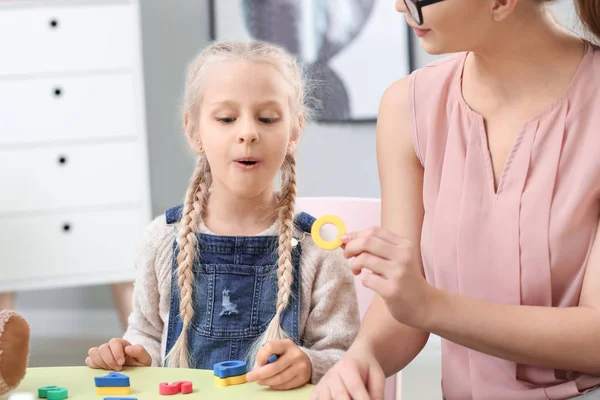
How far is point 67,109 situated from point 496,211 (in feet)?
7.22

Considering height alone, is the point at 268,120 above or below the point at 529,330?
above

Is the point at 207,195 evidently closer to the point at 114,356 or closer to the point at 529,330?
the point at 114,356

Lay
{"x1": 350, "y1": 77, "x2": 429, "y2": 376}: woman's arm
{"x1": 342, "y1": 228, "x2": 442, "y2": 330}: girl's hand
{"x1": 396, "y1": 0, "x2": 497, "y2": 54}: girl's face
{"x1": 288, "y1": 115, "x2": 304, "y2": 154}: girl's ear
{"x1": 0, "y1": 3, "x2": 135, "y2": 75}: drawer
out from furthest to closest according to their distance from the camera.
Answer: {"x1": 0, "y1": 3, "x2": 135, "y2": 75}: drawer → {"x1": 288, "y1": 115, "x2": 304, "y2": 154}: girl's ear → {"x1": 350, "y1": 77, "x2": 429, "y2": 376}: woman's arm → {"x1": 396, "y1": 0, "x2": 497, "y2": 54}: girl's face → {"x1": 342, "y1": 228, "x2": 442, "y2": 330}: girl's hand

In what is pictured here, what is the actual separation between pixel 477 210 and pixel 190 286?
0.48 meters

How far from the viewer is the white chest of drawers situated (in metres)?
3.00

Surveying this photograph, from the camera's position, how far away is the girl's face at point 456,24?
3.40ft

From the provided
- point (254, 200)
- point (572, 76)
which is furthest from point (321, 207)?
point (572, 76)

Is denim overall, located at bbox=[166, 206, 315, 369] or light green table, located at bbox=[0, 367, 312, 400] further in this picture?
denim overall, located at bbox=[166, 206, 315, 369]

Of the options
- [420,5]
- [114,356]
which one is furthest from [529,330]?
[114,356]

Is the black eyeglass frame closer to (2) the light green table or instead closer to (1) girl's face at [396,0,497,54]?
(1) girl's face at [396,0,497,54]

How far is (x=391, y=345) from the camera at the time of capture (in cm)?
115

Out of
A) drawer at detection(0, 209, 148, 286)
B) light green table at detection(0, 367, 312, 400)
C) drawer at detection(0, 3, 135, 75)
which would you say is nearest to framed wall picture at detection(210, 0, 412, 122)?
drawer at detection(0, 3, 135, 75)

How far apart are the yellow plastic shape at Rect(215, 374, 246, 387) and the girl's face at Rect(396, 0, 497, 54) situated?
17.3 inches

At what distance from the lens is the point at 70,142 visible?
10.0ft
